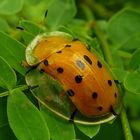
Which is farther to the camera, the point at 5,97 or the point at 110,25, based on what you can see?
the point at 110,25

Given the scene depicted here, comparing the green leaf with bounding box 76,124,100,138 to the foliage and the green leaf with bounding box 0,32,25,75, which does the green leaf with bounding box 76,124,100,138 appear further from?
the green leaf with bounding box 0,32,25,75

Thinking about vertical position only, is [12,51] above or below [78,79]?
above

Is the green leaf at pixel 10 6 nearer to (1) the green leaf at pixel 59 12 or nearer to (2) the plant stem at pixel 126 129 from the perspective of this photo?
(1) the green leaf at pixel 59 12

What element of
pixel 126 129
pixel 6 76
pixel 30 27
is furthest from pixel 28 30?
pixel 126 129

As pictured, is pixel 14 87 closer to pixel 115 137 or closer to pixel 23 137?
pixel 23 137

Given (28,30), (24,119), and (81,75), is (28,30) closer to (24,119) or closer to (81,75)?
(81,75)

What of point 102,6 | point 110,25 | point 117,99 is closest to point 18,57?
point 117,99

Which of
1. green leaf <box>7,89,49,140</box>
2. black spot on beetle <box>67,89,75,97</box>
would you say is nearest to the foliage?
green leaf <box>7,89,49,140</box>
